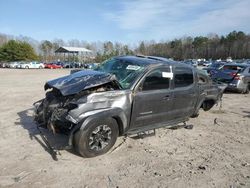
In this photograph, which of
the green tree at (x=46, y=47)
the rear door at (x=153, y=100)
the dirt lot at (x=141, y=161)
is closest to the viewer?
the dirt lot at (x=141, y=161)

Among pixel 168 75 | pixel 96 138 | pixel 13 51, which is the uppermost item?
pixel 13 51

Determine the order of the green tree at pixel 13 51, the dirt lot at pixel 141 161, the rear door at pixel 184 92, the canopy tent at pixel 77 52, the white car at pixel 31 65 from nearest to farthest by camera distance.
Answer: the dirt lot at pixel 141 161, the rear door at pixel 184 92, the white car at pixel 31 65, the canopy tent at pixel 77 52, the green tree at pixel 13 51

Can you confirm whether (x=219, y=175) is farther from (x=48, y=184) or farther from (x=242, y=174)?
(x=48, y=184)

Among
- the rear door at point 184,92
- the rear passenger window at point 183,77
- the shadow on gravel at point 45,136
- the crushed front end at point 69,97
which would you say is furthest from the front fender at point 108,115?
the rear passenger window at point 183,77

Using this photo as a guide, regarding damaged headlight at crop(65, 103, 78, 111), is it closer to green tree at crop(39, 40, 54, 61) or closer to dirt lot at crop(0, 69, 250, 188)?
dirt lot at crop(0, 69, 250, 188)

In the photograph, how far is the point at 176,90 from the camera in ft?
20.3

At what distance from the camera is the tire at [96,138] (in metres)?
4.68

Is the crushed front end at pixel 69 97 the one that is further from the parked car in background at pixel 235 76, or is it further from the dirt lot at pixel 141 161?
the parked car in background at pixel 235 76

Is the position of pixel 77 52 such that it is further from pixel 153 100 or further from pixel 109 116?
pixel 109 116

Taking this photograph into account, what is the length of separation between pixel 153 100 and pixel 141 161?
Result: 4.46 ft

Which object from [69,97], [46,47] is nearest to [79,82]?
[69,97]

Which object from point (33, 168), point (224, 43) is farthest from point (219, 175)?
point (224, 43)

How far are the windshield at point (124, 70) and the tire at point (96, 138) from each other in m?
0.91

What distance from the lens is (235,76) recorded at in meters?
13.3
